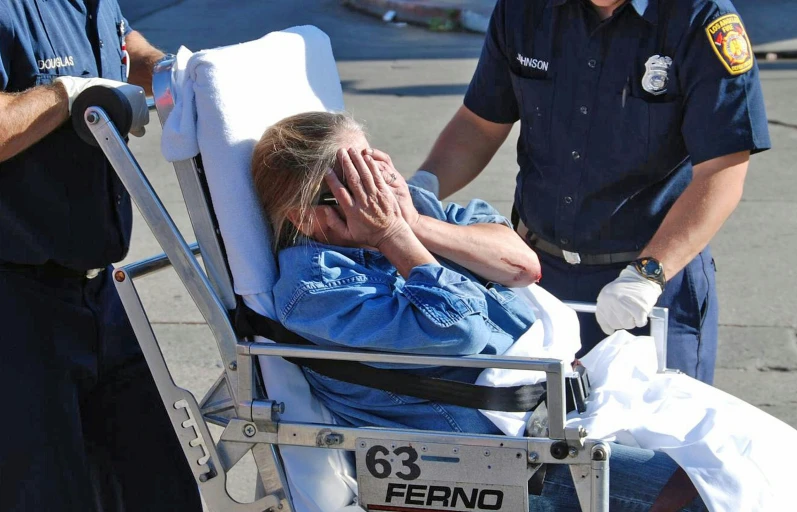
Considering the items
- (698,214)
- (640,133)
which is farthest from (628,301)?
(640,133)

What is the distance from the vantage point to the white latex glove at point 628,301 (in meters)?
2.22

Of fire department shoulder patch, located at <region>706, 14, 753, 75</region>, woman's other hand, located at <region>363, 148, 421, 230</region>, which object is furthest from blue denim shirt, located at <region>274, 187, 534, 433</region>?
fire department shoulder patch, located at <region>706, 14, 753, 75</region>

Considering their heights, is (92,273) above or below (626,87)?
below

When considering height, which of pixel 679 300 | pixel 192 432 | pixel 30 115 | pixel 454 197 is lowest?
pixel 454 197

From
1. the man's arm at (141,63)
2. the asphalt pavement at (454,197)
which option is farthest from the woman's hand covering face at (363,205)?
the asphalt pavement at (454,197)

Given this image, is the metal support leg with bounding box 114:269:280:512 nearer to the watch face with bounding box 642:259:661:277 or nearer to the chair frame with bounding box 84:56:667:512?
the chair frame with bounding box 84:56:667:512

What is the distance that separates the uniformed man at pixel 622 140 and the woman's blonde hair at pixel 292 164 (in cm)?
74

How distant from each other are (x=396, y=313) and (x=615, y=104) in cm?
104

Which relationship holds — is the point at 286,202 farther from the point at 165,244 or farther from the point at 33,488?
the point at 33,488

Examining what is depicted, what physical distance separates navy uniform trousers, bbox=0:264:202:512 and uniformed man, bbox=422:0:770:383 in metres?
1.03

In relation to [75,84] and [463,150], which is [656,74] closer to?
[463,150]

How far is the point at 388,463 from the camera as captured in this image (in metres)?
1.93

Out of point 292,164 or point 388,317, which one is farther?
point 292,164

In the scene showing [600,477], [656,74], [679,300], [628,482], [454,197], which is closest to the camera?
[600,477]
